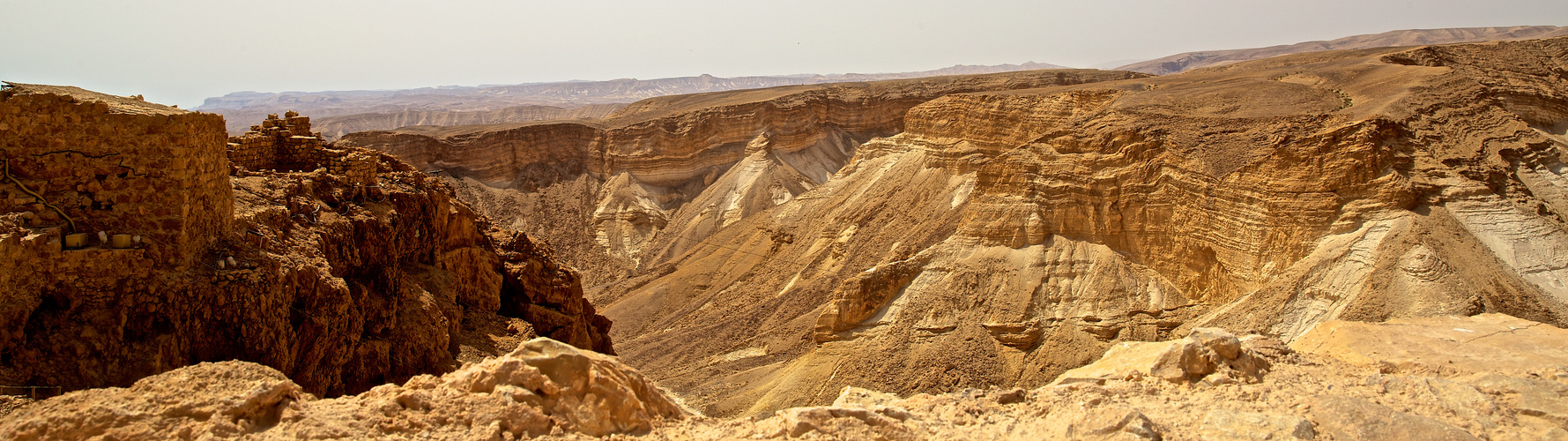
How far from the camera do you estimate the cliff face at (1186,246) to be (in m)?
17.3

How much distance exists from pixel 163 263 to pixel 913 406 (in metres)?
6.93

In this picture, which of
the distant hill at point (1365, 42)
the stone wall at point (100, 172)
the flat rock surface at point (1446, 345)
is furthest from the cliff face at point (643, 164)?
the distant hill at point (1365, 42)

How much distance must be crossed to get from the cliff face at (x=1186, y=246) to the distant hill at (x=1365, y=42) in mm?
91032

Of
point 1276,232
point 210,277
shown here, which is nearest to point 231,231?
point 210,277

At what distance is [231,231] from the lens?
343 inches

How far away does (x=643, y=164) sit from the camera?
46625 millimetres

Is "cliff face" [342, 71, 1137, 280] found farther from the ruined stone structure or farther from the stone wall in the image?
the stone wall

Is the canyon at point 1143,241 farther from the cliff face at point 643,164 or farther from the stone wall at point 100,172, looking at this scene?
the stone wall at point 100,172

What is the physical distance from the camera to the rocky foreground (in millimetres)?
5180

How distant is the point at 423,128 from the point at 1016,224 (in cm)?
4304

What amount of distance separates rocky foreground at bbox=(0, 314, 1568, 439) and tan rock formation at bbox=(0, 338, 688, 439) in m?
0.01

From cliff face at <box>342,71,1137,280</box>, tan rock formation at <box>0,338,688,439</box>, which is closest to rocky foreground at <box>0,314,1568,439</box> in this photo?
tan rock formation at <box>0,338,688,439</box>

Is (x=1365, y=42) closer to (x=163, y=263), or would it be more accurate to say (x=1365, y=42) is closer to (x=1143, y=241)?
(x=1143, y=241)

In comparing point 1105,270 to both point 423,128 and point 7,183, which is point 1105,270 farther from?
point 423,128
